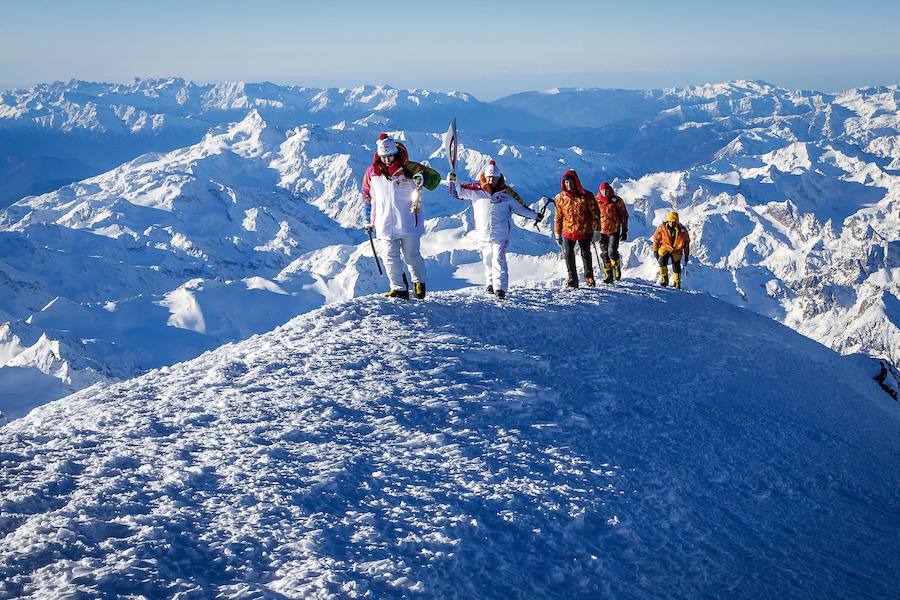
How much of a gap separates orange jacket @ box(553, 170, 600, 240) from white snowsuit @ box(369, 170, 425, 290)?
3.94 metres

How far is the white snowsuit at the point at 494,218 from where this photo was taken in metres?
13.2

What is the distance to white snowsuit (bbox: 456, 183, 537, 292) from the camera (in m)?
13.2

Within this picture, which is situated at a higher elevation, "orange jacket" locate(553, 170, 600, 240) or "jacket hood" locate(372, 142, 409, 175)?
"jacket hood" locate(372, 142, 409, 175)

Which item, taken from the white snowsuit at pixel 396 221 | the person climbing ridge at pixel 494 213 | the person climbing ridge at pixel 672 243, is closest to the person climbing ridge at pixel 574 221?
the person climbing ridge at pixel 494 213

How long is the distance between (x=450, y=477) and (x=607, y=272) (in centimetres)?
1089

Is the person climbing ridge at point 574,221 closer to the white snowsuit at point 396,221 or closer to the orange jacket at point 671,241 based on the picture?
the white snowsuit at point 396,221

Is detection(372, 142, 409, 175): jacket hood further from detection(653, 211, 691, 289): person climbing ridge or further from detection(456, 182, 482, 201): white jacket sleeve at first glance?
detection(653, 211, 691, 289): person climbing ridge

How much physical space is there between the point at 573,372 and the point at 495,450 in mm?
2690

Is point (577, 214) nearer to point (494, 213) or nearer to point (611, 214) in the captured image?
point (494, 213)

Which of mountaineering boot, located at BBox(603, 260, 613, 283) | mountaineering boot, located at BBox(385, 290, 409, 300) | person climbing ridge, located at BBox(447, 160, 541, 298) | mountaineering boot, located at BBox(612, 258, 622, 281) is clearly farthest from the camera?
mountaineering boot, located at BBox(612, 258, 622, 281)

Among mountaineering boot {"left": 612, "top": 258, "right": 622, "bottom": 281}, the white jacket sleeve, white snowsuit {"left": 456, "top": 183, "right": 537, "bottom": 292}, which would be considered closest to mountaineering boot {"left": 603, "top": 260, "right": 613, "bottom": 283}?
mountaineering boot {"left": 612, "top": 258, "right": 622, "bottom": 281}

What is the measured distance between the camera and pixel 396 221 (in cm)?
1177

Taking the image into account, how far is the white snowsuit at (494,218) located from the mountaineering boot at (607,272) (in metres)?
3.42

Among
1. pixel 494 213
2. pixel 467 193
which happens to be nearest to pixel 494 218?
pixel 494 213
